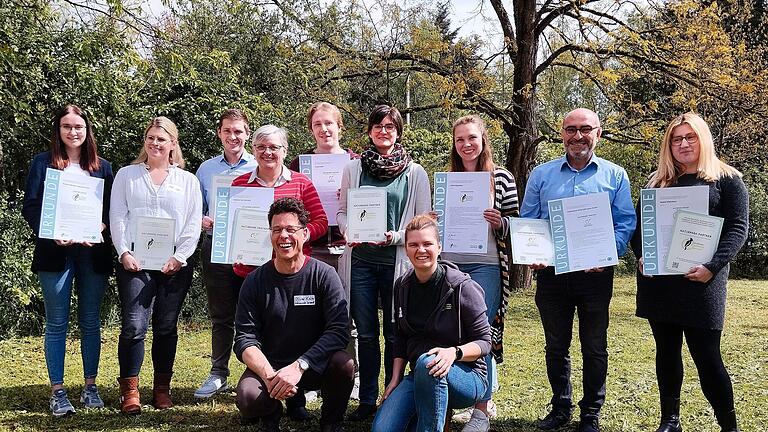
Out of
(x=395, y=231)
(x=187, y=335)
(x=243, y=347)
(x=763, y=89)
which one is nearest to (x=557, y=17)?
(x=763, y=89)

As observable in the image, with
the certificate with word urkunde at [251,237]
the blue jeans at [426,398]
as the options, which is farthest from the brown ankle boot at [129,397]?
the blue jeans at [426,398]

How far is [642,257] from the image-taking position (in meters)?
4.19

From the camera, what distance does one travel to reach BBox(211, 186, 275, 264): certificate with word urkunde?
4754 mm

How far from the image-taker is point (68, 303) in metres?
4.88

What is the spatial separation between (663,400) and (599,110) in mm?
18078

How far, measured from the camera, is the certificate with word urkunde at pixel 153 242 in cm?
471

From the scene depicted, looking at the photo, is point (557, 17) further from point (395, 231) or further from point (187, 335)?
point (395, 231)

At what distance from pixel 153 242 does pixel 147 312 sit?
1.65ft

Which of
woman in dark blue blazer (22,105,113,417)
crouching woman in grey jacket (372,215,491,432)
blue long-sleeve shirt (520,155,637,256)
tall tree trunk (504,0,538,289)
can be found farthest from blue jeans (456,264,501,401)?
tall tree trunk (504,0,538,289)

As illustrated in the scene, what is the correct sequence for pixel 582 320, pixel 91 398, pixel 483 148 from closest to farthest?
pixel 582 320
pixel 483 148
pixel 91 398

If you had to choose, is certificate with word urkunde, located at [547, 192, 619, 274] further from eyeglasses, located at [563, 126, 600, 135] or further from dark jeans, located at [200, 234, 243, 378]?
dark jeans, located at [200, 234, 243, 378]

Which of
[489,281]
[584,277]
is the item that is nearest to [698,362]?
[584,277]

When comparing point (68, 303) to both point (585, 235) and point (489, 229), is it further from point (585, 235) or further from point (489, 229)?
point (585, 235)

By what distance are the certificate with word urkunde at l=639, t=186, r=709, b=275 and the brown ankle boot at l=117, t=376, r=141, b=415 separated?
11.6ft
